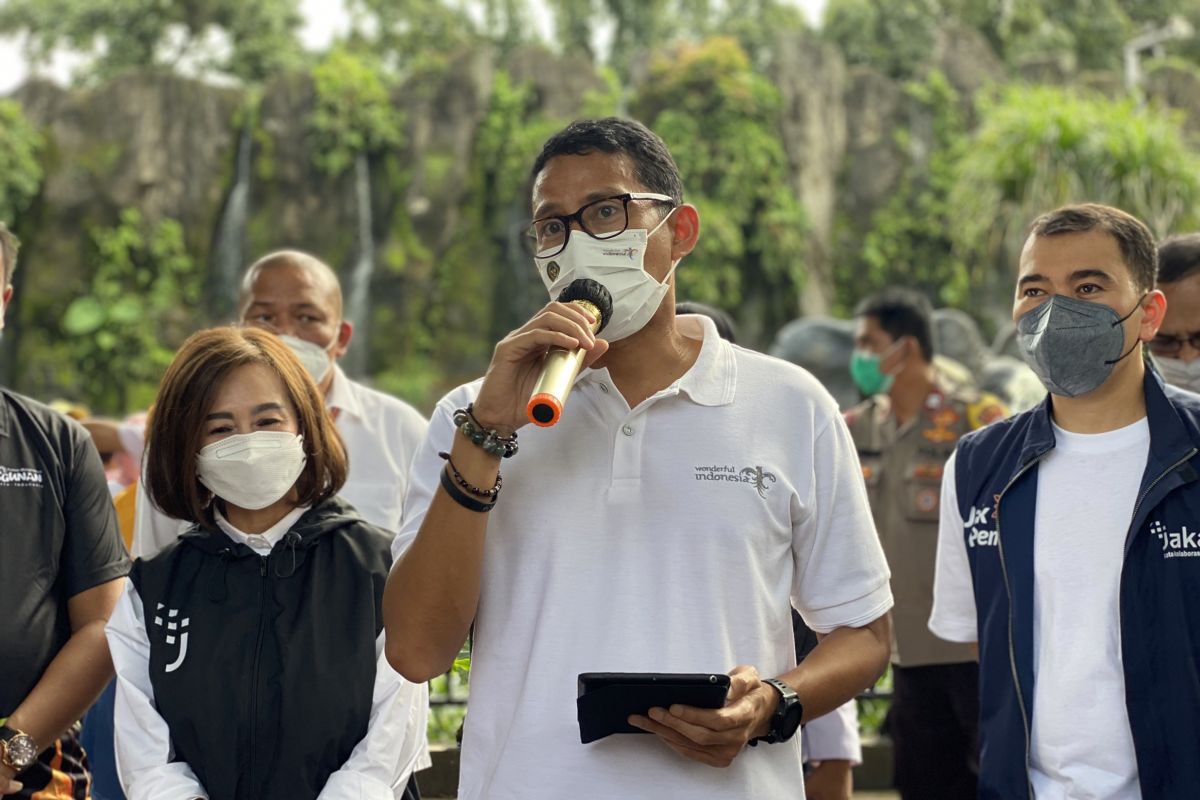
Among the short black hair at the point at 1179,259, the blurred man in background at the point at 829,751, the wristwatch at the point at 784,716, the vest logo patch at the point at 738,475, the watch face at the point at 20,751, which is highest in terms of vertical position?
the short black hair at the point at 1179,259

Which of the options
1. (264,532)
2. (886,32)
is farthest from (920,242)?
(264,532)

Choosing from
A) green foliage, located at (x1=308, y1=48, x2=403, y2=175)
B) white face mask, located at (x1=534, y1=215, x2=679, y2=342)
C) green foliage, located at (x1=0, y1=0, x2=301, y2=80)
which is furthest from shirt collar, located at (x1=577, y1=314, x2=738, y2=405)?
green foliage, located at (x1=0, y1=0, x2=301, y2=80)

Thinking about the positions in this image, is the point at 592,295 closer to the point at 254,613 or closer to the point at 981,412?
the point at 254,613

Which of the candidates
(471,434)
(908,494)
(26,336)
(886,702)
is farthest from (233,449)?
(26,336)

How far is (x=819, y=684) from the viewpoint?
7.47ft

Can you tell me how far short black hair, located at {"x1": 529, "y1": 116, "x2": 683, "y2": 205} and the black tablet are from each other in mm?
876

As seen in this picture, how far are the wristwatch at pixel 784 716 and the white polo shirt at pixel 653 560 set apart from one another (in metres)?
0.06

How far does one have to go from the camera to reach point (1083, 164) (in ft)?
55.9

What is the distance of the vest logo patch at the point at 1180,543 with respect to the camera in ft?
9.23

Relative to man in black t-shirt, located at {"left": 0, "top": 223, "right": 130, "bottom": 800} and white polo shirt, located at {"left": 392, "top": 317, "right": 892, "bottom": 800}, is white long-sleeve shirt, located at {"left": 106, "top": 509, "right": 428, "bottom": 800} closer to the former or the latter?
man in black t-shirt, located at {"left": 0, "top": 223, "right": 130, "bottom": 800}

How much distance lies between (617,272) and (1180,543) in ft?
4.45

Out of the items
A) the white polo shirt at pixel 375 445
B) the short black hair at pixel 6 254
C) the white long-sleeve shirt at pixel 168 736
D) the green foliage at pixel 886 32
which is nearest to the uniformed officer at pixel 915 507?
the white polo shirt at pixel 375 445

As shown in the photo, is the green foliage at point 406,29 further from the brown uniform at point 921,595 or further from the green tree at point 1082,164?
the brown uniform at point 921,595

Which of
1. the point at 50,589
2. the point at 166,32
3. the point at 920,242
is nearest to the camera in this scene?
the point at 50,589
